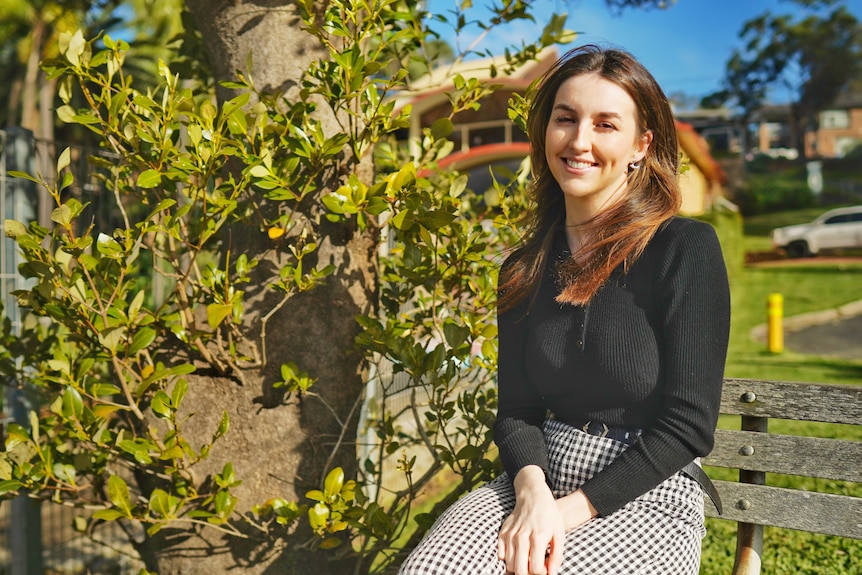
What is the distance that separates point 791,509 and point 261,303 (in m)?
1.72

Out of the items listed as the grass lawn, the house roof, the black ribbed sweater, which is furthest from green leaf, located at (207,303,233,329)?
the house roof

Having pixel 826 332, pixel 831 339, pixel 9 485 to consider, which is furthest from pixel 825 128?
pixel 9 485

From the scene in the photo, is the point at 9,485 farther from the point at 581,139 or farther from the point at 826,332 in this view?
the point at 826,332

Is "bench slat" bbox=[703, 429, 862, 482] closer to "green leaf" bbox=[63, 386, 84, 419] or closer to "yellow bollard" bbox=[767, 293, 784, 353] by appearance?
"green leaf" bbox=[63, 386, 84, 419]

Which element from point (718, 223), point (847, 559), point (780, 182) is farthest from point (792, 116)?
point (847, 559)

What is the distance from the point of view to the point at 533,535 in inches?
73.5

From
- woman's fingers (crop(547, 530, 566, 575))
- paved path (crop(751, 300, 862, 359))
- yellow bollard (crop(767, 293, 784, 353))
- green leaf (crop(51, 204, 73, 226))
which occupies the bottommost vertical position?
paved path (crop(751, 300, 862, 359))

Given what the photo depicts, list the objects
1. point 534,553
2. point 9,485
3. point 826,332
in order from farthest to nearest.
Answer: point 826,332
point 9,485
point 534,553

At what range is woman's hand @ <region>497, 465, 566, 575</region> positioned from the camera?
184cm

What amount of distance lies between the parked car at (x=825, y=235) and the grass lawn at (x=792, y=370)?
220 cm

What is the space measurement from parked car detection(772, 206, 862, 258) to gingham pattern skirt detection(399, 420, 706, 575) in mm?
30164

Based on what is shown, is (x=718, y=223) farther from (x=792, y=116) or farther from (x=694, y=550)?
(x=792, y=116)

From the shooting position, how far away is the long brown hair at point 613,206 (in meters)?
2.14

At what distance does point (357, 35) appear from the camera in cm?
239
